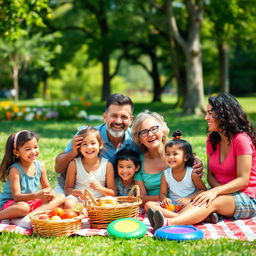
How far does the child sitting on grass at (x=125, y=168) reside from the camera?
503 centimetres

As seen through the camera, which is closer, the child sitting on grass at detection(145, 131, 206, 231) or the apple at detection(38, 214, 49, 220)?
the apple at detection(38, 214, 49, 220)

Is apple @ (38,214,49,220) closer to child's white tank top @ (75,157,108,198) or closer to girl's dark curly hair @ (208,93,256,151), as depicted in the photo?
child's white tank top @ (75,157,108,198)

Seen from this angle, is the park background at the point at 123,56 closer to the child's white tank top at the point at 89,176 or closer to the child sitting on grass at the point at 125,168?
the child's white tank top at the point at 89,176

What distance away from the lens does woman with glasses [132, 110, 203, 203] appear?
5.00 metres

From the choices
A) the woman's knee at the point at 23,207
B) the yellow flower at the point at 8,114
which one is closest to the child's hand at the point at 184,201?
the woman's knee at the point at 23,207

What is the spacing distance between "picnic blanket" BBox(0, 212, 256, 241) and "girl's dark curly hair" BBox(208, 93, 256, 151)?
0.88 meters

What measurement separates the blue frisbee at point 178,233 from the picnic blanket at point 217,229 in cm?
14

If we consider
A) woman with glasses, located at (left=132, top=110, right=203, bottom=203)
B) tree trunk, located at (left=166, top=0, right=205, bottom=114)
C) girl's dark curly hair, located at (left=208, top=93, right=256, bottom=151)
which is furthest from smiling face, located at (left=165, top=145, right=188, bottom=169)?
tree trunk, located at (left=166, top=0, right=205, bottom=114)

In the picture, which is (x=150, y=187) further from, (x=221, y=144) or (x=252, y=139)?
(x=252, y=139)

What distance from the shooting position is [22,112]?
16.4 meters

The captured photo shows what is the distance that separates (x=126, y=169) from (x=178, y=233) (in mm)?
1339

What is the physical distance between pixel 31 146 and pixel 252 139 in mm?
2393

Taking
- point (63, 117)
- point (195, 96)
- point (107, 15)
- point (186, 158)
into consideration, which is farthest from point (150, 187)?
point (107, 15)

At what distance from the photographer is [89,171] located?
504cm
